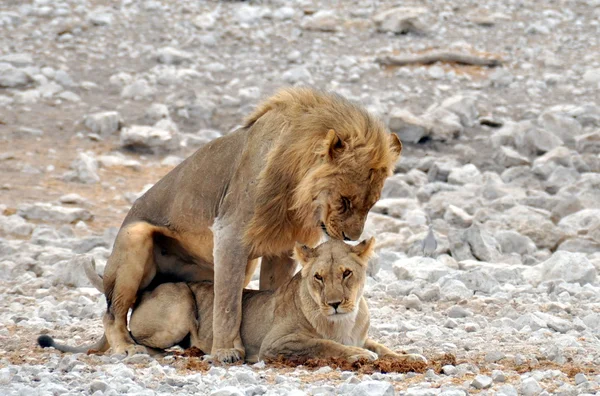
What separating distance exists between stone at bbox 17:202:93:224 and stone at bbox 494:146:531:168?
5.74 metres

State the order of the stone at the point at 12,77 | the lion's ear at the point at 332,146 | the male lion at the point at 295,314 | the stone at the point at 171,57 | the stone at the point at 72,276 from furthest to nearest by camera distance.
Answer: the stone at the point at 171,57 < the stone at the point at 12,77 < the stone at the point at 72,276 < the lion's ear at the point at 332,146 < the male lion at the point at 295,314

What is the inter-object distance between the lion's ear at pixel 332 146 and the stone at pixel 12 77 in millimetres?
11358

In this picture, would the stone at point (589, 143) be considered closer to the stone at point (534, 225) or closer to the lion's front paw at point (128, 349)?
the stone at point (534, 225)

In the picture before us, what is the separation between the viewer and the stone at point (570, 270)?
388 inches

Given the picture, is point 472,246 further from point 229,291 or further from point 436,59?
point 436,59

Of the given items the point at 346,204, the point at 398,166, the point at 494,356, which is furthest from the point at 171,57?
the point at 494,356

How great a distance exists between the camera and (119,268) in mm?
8164

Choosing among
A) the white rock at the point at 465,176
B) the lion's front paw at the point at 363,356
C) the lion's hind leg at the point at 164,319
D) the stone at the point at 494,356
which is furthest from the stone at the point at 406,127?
the lion's front paw at the point at 363,356

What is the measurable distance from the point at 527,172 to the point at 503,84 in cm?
438

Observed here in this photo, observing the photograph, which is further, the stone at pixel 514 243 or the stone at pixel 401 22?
the stone at pixel 401 22

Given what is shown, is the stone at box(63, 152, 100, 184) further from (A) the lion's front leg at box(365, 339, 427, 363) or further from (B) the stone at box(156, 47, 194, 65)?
(A) the lion's front leg at box(365, 339, 427, 363)

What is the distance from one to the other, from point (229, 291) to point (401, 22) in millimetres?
14007

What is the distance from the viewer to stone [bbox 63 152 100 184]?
14.9 meters

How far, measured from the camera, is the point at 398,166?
51.0 ft
